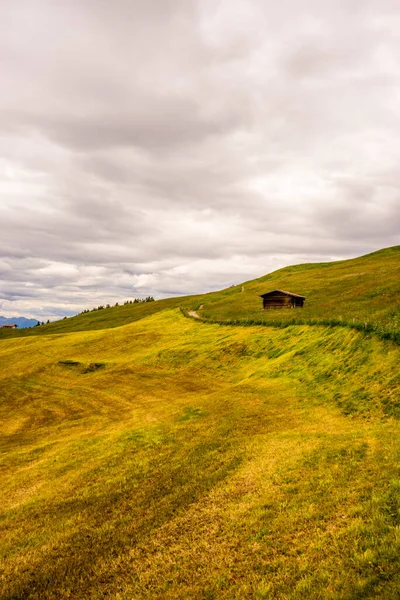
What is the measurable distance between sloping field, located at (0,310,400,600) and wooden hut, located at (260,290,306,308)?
2158 inches

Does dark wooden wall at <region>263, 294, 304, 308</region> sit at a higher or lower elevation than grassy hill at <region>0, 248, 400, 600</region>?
higher

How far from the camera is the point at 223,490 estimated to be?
1334cm

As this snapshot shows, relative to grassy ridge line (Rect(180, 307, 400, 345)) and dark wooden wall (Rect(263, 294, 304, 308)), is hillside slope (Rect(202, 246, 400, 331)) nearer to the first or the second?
grassy ridge line (Rect(180, 307, 400, 345))

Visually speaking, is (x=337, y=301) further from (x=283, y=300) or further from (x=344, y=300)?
(x=283, y=300)

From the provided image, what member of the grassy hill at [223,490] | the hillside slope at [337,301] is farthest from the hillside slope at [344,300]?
the grassy hill at [223,490]

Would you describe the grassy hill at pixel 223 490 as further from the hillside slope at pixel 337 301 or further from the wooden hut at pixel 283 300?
the wooden hut at pixel 283 300

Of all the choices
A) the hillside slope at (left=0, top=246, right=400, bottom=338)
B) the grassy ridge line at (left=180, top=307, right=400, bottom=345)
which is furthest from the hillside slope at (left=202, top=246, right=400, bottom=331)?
the grassy ridge line at (left=180, top=307, right=400, bottom=345)

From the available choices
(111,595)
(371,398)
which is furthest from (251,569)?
(371,398)

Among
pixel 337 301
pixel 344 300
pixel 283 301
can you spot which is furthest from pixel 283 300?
pixel 344 300

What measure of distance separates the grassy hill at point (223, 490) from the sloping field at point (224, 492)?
55mm

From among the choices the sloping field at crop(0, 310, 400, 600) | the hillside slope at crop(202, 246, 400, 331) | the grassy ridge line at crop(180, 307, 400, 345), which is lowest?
the sloping field at crop(0, 310, 400, 600)

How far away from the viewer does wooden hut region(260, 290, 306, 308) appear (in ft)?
283

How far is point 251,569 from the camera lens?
29.9 ft

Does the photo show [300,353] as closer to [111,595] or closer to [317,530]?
[317,530]
